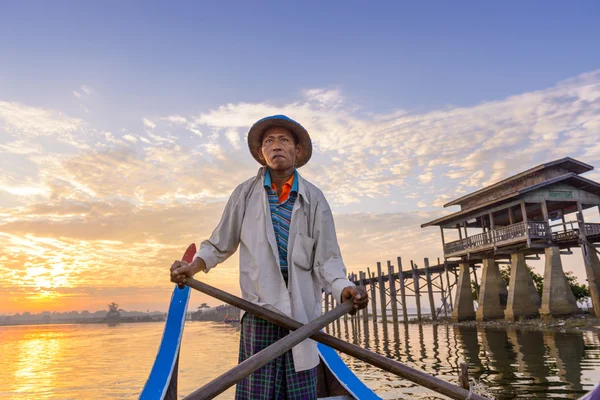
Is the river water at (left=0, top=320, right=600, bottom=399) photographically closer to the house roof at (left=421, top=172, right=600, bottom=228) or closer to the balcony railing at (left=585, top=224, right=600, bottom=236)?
the balcony railing at (left=585, top=224, right=600, bottom=236)

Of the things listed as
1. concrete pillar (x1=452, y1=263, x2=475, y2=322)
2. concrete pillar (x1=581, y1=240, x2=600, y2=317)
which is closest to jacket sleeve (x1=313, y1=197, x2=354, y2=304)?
concrete pillar (x1=581, y1=240, x2=600, y2=317)

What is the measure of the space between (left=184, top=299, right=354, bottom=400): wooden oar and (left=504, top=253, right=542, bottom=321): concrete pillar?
1702 cm

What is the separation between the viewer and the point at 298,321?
89.4 inches

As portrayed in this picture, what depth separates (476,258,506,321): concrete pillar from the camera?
18578 millimetres

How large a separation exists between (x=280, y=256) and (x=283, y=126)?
88 centimetres

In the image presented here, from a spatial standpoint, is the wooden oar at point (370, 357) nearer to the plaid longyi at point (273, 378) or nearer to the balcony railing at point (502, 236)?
the plaid longyi at point (273, 378)

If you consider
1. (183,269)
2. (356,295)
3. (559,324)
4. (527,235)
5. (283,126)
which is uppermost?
(527,235)

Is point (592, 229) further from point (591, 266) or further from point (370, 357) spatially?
point (370, 357)

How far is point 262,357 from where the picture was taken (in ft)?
6.75

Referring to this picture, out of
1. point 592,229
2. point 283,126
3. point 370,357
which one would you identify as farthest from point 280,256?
point 592,229

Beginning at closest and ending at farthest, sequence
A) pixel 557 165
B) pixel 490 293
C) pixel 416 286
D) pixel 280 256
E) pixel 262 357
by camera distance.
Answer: pixel 262 357 < pixel 280 256 < pixel 557 165 < pixel 490 293 < pixel 416 286

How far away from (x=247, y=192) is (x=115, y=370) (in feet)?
42.3

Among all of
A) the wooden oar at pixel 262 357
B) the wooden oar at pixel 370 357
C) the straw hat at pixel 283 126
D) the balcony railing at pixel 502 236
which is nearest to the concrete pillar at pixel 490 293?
the balcony railing at pixel 502 236

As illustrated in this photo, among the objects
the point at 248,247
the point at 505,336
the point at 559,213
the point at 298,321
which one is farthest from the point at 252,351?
the point at 559,213
